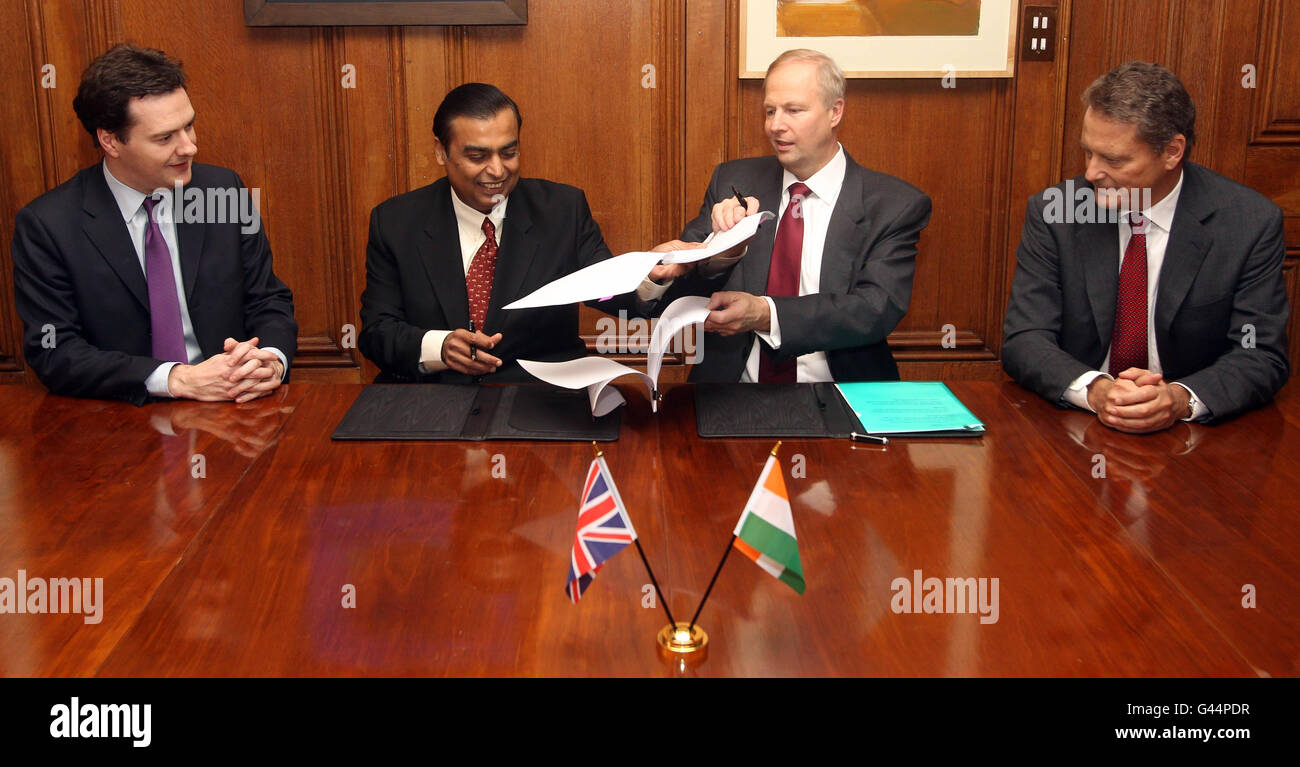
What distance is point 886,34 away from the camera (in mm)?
3887

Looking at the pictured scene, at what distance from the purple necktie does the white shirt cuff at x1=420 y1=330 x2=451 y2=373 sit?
646mm

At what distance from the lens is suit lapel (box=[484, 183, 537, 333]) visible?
3.21 meters

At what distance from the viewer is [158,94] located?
9.89 feet

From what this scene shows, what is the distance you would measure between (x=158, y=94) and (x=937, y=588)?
7.84 feet

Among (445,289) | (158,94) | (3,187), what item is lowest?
(445,289)

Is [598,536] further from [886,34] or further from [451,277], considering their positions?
[886,34]

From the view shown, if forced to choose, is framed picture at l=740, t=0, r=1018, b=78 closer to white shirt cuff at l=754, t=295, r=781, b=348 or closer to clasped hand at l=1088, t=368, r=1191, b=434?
white shirt cuff at l=754, t=295, r=781, b=348

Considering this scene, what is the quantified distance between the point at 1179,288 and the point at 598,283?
4.73 feet

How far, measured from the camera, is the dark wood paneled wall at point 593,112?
12.6 feet

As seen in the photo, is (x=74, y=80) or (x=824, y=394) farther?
(x=74, y=80)

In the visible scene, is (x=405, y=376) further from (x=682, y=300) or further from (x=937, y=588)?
(x=937, y=588)

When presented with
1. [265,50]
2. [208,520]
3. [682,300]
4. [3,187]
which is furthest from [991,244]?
[3,187]
